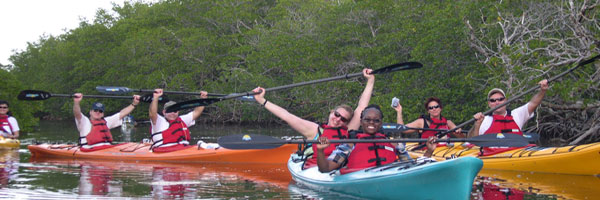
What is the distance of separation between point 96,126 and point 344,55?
10853 millimetres

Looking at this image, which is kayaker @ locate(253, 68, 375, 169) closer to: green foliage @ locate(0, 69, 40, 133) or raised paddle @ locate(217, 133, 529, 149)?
raised paddle @ locate(217, 133, 529, 149)

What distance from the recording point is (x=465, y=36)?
1414 centimetres

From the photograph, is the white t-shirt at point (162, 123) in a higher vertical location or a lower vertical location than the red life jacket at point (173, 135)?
higher

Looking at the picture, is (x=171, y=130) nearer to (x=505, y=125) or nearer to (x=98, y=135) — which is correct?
(x=98, y=135)

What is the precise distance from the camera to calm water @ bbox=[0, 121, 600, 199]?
632cm

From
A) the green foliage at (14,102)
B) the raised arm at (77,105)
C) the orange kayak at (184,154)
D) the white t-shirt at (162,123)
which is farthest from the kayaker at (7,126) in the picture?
the green foliage at (14,102)

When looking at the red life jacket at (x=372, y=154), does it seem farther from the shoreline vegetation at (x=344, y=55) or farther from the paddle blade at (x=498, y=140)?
the shoreline vegetation at (x=344, y=55)

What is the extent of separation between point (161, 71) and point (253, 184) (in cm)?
2188

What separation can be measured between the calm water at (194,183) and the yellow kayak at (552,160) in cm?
12

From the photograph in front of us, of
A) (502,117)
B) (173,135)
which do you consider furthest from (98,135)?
(502,117)

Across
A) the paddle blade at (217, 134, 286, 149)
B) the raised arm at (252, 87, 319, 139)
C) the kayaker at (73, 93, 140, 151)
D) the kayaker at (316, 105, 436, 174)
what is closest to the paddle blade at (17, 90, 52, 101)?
the kayaker at (73, 93, 140, 151)

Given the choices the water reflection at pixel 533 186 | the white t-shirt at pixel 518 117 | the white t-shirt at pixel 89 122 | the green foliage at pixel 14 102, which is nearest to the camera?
the water reflection at pixel 533 186

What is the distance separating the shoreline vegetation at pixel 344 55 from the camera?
37.7 ft

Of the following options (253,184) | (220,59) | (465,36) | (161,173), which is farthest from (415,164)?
(220,59)
